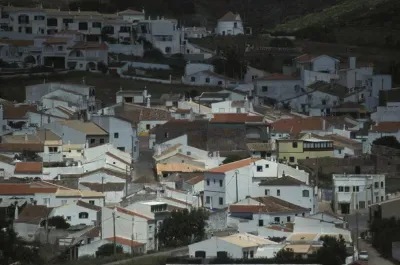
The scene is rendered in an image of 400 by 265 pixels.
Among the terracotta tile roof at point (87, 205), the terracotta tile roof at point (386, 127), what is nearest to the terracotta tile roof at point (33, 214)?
the terracotta tile roof at point (87, 205)

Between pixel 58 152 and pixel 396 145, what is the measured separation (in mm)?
12684

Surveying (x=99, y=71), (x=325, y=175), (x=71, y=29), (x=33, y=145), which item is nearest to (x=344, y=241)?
(x=325, y=175)

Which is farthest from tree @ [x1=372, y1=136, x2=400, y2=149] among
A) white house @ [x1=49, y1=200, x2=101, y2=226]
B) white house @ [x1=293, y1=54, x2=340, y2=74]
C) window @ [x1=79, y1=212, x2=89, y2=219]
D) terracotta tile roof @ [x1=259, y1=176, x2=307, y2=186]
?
window @ [x1=79, y1=212, x2=89, y2=219]

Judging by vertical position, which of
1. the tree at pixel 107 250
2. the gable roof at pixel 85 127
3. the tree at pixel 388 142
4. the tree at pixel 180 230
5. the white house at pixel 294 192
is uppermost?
the gable roof at pixel 85 127

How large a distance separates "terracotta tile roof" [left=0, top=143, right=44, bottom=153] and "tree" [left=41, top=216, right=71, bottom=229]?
9383 millimetres

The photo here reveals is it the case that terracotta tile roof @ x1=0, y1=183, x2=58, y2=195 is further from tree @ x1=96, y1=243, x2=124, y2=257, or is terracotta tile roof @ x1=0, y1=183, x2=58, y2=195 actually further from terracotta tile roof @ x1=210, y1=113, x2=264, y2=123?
terracotta tile roof @ x1=210, y1=113, x2=264, y2=123

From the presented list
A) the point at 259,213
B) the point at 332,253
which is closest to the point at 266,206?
the point at 259,213

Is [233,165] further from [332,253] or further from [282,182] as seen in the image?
[332,253]

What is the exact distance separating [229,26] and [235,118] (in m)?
25.4

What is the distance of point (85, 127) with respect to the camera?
69.7m

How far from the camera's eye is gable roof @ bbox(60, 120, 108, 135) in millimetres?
69000

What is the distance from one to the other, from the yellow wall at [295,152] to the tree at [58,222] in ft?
41.2

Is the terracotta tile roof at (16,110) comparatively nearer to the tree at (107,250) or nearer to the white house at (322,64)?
the white house at (322,64)

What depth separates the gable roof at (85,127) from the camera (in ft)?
226
